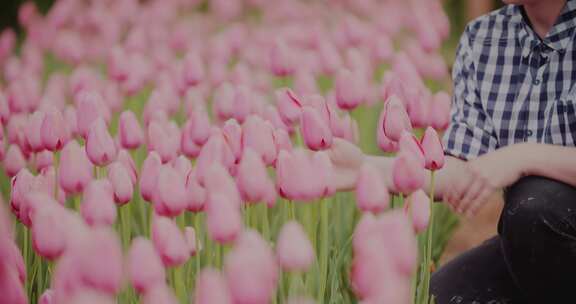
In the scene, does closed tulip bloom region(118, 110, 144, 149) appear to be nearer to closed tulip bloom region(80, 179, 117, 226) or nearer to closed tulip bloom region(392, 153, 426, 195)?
closed tulip bloom region(80, 179, 117, 226)

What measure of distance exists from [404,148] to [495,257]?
27.1 inches

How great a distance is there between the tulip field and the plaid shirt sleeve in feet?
0.22

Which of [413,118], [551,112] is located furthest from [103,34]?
[551,112]

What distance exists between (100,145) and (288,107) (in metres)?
0.42

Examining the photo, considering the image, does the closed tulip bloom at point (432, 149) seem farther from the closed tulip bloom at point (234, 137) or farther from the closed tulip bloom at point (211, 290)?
the closed tulip bloom at point (211, 290)

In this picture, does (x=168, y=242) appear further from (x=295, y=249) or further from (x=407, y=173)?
(x=407, y=173)

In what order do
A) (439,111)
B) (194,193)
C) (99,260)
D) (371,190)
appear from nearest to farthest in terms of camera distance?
1. (99,260)
2. (371,190)
3. (194,193)
4. (439,111)

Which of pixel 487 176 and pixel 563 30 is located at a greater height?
pixel 563 30

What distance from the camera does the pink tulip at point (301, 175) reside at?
4.32 feet

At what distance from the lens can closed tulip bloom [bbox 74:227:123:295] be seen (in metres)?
0.89

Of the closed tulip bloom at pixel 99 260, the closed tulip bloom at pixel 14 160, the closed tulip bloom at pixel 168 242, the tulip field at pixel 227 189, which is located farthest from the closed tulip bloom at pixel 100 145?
the closed tulip bloom at pixel 99 260

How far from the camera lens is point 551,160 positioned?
5.43 ft

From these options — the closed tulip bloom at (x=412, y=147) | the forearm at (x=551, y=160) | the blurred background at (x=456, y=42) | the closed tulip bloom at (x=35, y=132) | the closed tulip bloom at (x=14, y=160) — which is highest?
the closed tulip bloom at (x=412, y=147)

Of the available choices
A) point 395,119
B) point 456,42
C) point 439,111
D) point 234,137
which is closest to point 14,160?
point 234,137
